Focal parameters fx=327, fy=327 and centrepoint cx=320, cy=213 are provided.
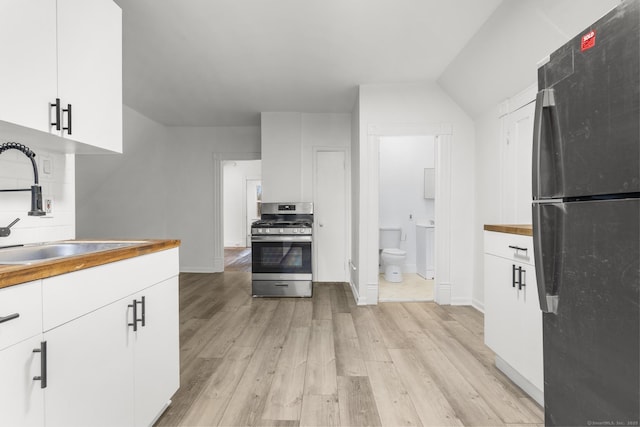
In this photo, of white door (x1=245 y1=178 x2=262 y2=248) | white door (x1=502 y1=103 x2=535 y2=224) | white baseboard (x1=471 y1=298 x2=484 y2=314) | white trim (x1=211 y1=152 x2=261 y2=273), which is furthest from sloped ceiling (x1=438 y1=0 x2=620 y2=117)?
white door (x1=245 y1=178 x2=262 y2=248)

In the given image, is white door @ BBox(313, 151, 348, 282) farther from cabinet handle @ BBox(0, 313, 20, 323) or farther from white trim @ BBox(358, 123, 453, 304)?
cabinet handle @ BBox(0, 313, 20, 323)

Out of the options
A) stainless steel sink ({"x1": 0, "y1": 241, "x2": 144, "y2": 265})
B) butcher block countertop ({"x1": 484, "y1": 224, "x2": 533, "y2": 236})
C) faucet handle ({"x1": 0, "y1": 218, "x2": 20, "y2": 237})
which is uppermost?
faucet handle ({"x1": 0, "y1": 218, "x2": 20, "y2": 237})

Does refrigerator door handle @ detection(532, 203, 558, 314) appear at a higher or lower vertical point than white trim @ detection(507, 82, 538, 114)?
lower

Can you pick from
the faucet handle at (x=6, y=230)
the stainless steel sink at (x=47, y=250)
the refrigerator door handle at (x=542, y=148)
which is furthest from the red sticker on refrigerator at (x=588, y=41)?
the faucet handle at (x=6, y=230)

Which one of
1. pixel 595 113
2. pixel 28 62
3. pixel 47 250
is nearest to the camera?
pixel 595 113

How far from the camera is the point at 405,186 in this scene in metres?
5.48

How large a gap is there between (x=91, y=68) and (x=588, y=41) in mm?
2006

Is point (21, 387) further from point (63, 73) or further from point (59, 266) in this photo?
point (63, 73)

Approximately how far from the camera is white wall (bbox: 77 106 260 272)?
5.27 meters

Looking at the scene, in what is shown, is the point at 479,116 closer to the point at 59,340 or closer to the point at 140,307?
the point at 140,307

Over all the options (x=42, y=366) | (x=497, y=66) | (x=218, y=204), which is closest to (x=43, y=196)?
(x=42, y=366)

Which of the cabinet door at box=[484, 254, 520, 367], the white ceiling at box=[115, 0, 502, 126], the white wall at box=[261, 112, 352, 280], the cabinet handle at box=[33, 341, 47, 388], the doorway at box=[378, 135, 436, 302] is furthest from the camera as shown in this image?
the doorway at box=[378, 135, 436, 302]

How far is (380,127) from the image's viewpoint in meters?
3.72

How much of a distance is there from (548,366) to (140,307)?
1600mm
